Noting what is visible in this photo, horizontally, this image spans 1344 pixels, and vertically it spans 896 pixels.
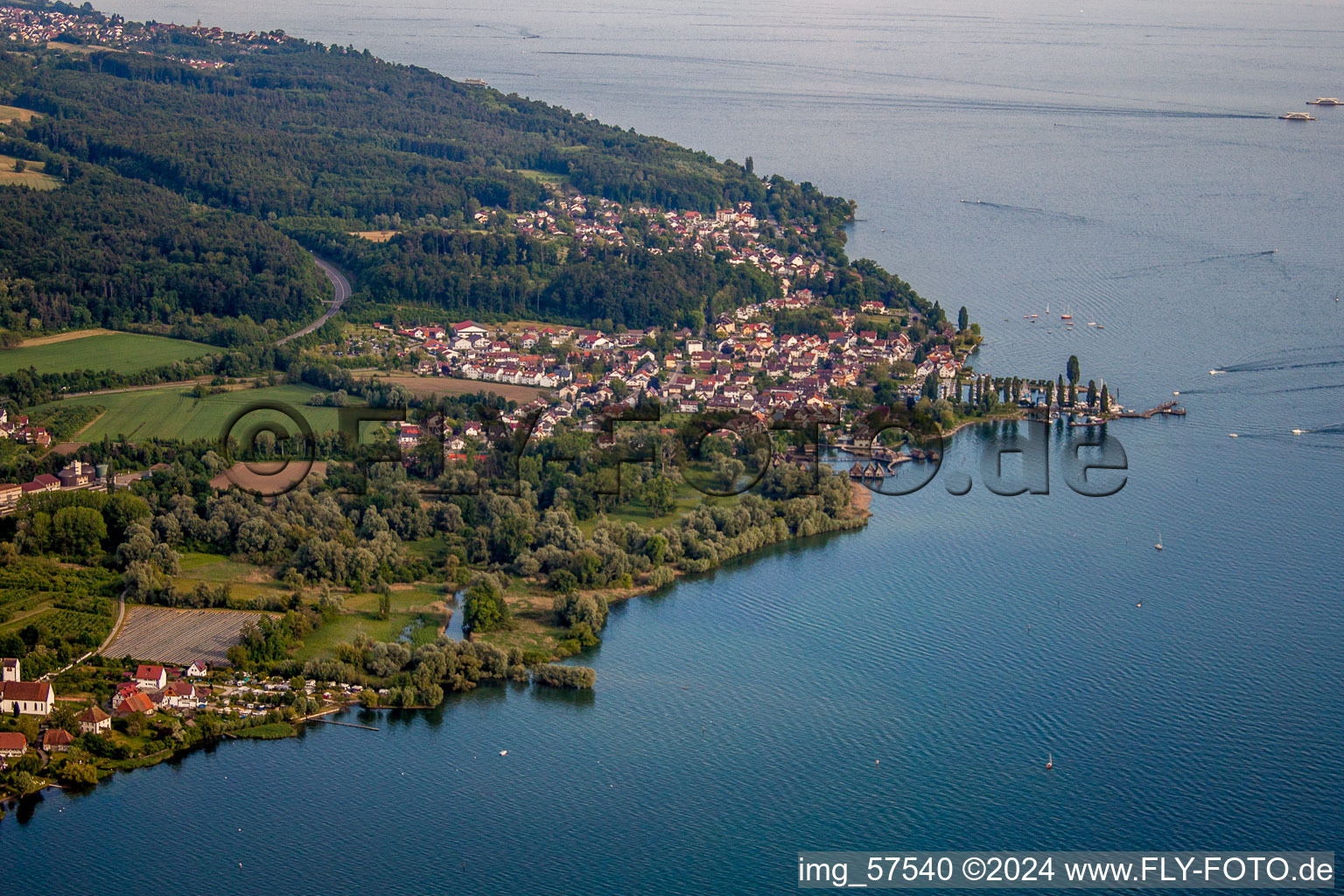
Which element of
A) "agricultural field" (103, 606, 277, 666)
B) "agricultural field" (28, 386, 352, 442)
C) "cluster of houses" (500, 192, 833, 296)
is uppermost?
"cluster of houses" (500, 192, 833, 296)

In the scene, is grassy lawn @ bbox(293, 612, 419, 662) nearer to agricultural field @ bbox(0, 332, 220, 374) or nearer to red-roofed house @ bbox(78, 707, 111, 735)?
red-roofed house @ bbox(78, 707, 111, 735)

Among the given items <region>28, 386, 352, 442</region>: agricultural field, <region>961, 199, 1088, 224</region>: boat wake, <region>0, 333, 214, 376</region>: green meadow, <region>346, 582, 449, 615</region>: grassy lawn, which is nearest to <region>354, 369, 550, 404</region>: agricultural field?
<region>28, 386, 352, 442</region>: agricultural field

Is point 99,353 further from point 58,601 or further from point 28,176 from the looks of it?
point 28,176

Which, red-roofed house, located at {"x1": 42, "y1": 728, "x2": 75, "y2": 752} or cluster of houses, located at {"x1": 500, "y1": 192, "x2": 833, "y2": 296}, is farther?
cluster of houses, located at {"x1": 500, "y1": 192, "x2": 833, "y2": 296}

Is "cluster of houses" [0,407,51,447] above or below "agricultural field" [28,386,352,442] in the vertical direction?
below

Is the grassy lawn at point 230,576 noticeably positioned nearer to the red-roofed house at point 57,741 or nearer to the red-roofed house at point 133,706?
the red-roofed house at point 133,706

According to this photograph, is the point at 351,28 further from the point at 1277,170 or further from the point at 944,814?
the point at 944,814

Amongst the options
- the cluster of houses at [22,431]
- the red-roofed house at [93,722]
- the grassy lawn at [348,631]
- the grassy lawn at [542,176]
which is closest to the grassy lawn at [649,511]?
the grassy lawn at [348,631]
